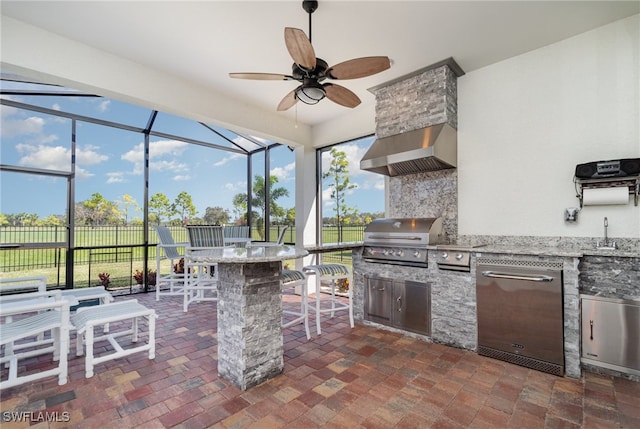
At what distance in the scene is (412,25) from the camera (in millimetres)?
2660

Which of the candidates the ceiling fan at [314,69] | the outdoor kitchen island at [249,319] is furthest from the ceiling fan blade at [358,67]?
the outdoor kitchen island at [249,319]

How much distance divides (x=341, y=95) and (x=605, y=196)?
2507 millimetres

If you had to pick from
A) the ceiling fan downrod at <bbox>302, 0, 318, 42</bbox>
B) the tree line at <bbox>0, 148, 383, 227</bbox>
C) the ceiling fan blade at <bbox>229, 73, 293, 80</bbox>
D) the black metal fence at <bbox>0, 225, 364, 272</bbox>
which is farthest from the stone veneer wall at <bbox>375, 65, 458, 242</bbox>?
the ceiling fan blade at <bbox>229, 73, 293, 80</bbox>

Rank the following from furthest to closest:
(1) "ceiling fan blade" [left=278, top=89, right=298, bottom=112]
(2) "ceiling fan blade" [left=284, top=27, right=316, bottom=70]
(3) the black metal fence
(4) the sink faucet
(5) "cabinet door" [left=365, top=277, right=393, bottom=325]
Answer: (3) the black metal fence → (5) "cabinet door" [left=365, top=277, right=393, bottom=325] → (1) "ceiling fan blade" [left=278, top=89, right=298, bottom=112] → (4) the sink faucet → (2) "ceiling fan blade" [left=284, top=27, right=316, bottom=70]

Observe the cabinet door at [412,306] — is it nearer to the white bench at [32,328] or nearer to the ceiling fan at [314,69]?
the ceiling fan at [314,69]

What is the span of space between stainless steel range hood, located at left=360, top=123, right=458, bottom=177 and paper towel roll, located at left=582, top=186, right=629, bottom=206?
1.23 m

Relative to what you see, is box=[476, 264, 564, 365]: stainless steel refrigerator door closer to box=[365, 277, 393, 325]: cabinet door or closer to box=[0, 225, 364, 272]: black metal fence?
box=[365, 277, 393, 325]: cabinet door

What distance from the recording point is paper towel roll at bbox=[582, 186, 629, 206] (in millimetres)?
2467

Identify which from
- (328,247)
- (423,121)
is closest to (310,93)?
(328,247)

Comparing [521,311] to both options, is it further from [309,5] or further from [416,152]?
[309,5]

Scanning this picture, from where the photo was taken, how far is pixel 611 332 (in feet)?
7.55

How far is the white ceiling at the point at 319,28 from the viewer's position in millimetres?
2430

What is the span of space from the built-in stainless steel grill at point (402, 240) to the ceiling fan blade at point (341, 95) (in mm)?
1474

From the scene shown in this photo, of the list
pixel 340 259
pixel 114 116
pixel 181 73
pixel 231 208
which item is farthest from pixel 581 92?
pixel 114 116
